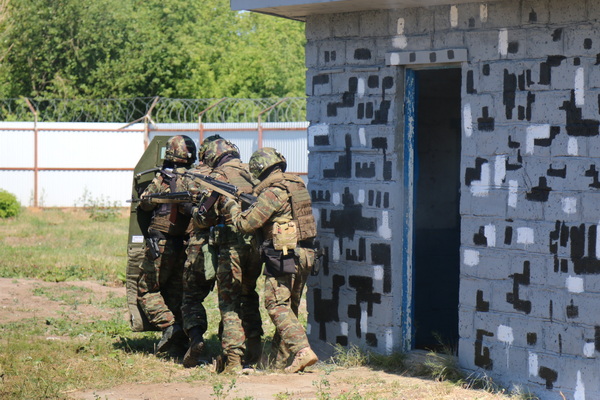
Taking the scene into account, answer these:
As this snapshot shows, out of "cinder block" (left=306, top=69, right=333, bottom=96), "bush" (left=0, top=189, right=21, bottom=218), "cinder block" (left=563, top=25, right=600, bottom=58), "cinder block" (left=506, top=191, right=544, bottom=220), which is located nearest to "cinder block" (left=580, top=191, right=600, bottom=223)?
"cinder block" (left=506, top=191, right=544, bottom=220)

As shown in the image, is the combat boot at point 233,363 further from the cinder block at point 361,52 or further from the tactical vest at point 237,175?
the cinder block at point 361,52

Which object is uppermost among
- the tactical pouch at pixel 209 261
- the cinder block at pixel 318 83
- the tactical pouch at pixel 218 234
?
the cinder block at pixel 318 83

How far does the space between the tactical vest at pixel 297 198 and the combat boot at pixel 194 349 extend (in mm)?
1281

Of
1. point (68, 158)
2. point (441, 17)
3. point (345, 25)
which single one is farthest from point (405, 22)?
point (68, 158)

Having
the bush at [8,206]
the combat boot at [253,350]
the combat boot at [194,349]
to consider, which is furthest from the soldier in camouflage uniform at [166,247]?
the bush at [8,206]

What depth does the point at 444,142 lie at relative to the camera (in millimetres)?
8555

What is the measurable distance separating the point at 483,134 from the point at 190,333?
2.92m

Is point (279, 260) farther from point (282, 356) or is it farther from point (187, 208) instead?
point (187, 208)

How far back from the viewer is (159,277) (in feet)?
25.7

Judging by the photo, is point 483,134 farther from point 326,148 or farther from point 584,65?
point 326,148

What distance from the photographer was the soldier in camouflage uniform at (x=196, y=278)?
288 inches

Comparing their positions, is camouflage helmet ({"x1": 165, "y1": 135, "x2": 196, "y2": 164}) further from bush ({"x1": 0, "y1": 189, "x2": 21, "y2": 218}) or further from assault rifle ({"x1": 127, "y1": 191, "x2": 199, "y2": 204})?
bush ({"x1": 0, "y1": 189, "x2": 21, "y2": 218})

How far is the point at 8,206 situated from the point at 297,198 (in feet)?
46.1

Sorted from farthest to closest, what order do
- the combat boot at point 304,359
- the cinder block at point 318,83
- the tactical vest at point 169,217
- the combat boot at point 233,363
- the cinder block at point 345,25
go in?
the tactical vest at point 169,217 < the cinder block at point 318,83 < the cinder block at point 345,25 < the combat boot at point 233,363 < the combat boot at point 304,359
